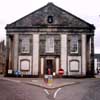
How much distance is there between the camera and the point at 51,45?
4884 cm

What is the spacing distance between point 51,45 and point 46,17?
4.25 m

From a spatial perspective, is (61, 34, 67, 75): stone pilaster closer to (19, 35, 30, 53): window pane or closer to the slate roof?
the slate roof

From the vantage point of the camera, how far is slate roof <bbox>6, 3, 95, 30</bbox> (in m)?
49.2

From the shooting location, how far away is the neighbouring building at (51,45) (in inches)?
1917

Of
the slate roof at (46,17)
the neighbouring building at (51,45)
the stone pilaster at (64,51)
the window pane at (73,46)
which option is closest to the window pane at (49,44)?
Result: the neighbouring building at (51,45)

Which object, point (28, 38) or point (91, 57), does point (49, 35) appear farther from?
point (91, 57)

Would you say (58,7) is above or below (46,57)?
above

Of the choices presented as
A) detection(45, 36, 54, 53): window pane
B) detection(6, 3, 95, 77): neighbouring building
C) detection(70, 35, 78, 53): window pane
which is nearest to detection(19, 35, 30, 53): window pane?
detection(6, 3, 95, 77): neighbouring building

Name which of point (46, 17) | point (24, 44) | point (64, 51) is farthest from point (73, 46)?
point (24, 44)

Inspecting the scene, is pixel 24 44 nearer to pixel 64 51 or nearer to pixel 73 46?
pixel 64 51

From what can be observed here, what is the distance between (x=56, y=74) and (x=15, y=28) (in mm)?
8995

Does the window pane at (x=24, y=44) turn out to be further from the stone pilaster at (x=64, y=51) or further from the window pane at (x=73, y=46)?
the window pane at (x=73, y=46)

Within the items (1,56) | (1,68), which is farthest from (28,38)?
(1,56)

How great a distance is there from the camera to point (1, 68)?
83.8 meters
